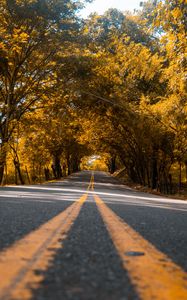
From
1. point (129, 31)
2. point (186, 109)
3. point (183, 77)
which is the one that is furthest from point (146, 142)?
point (183, 77)

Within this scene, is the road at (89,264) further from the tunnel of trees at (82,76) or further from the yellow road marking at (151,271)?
the tunnel of trees at (82,76)

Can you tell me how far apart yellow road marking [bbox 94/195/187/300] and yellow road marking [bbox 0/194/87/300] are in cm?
49

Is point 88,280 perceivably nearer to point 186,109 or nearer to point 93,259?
point 93,259

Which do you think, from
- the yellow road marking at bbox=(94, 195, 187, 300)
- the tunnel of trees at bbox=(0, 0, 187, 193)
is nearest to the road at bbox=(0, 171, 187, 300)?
the yellow road marking at bbox=(94, 195, 187, 300)

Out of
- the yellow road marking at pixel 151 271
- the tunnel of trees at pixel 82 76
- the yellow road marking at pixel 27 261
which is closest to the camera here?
the yellow road marking at pixel 27 261

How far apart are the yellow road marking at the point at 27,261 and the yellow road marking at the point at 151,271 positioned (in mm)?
485

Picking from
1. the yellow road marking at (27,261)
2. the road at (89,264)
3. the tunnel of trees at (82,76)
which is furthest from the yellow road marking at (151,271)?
the tunnel of trees at (82,76)

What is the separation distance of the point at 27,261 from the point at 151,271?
73 centimetres

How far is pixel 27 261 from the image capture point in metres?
2.22

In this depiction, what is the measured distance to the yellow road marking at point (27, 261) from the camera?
1.58m

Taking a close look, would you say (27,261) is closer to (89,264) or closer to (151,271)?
(89,264)

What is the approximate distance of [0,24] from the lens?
19656mm

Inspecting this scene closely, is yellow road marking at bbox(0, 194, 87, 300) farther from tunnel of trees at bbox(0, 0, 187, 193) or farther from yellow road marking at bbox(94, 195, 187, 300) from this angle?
tunnel of trees at bbox(0, 0, 187, 193)

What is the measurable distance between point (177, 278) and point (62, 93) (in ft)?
74.7
